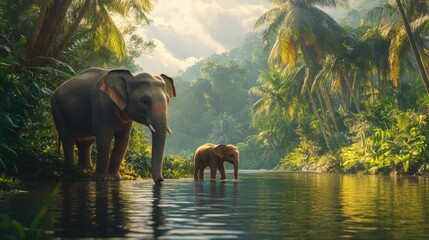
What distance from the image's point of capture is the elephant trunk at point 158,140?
12.3 metres

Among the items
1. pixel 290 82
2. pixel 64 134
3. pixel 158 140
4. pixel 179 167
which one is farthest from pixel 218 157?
pixel 290 82

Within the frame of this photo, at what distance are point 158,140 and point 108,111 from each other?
1948 millimetres

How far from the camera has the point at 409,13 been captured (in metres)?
29.1

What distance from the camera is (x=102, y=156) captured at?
13.6 m

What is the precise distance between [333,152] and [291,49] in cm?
→ 768

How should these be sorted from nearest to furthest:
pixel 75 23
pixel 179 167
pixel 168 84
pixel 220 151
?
1. pixel 168 84
2. pixel 220 151
3. pixel 75 23
4. pixel 179 167

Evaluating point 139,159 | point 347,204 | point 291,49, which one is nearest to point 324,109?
point 291,49

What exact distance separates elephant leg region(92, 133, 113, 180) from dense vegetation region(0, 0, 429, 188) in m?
0.71

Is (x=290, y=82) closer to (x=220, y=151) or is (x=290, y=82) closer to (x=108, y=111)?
(x=220, y=151)

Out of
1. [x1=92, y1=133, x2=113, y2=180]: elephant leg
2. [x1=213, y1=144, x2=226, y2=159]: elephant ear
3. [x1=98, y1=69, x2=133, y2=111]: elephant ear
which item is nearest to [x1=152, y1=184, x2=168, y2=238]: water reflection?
[x1=98, y1=69, x2=133, y2=111]: elephant ear

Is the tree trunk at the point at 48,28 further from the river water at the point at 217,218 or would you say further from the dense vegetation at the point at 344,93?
the dense vegetation at the point at 344,93

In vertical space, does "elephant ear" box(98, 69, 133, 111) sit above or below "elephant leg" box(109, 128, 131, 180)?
above

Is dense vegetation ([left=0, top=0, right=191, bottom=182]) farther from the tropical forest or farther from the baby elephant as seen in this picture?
the baby elephant

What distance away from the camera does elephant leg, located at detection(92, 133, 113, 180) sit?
44.6 feet
